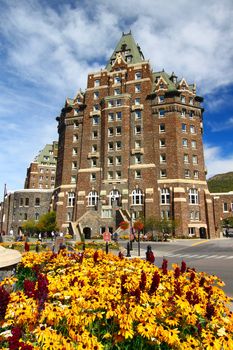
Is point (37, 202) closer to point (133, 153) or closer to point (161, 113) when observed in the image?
point (133, 153)

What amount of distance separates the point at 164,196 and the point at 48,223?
2309cm

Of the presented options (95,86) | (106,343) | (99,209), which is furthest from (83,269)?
(95,86)

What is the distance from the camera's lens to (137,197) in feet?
167

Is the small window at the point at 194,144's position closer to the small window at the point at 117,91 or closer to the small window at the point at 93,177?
the small window at the point at 117,91

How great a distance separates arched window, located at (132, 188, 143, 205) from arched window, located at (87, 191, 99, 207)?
7.15m

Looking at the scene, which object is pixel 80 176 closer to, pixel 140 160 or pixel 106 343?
pixel 140 160

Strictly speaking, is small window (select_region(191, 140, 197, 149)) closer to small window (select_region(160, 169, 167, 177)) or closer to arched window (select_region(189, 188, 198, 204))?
small window (select_region(160, 169, 167, 177))

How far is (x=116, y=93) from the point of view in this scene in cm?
5809

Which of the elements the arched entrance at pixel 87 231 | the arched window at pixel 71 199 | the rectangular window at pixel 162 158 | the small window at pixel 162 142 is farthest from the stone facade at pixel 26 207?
the small window at pixel 162 142

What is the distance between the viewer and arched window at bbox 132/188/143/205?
5059 centimetres

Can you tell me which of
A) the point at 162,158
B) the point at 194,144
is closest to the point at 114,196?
the point at 162,158

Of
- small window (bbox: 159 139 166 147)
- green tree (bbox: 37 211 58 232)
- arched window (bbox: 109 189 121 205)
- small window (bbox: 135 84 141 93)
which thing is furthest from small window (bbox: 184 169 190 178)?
green tree (bbox: 37 211 58 232)

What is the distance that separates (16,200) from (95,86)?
34410mm

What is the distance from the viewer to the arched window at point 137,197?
166 feet
